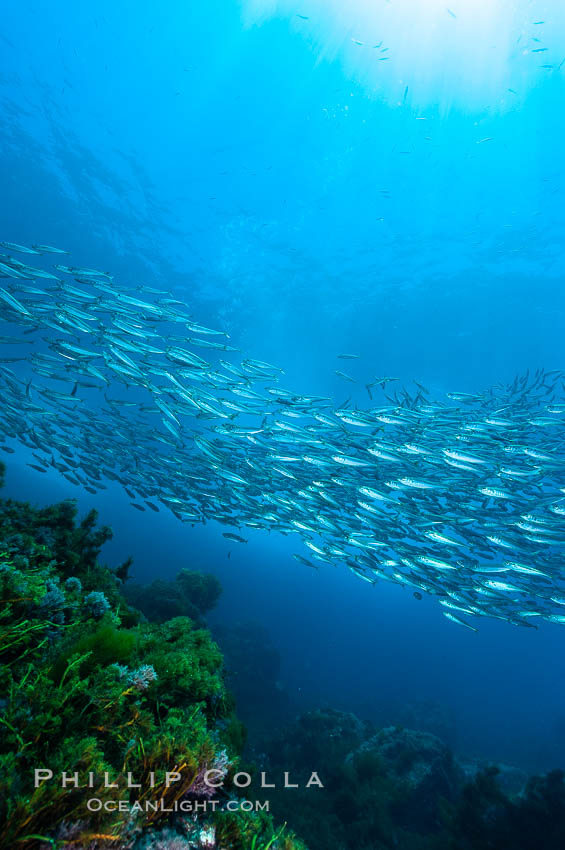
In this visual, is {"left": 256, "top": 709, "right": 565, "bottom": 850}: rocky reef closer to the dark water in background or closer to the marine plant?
the marine plant

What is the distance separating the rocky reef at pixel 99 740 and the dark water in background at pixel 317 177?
81.4 ft

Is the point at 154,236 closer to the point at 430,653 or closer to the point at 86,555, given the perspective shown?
the point at 86,555

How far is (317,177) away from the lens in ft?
69.3

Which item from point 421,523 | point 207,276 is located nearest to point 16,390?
point 421,523

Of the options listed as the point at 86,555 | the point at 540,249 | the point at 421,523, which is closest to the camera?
the point at 86,555

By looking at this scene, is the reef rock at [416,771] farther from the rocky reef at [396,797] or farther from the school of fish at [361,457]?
the school of fish at [361,457]

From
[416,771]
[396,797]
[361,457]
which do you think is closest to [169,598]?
[361,457]

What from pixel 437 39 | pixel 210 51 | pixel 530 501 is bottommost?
pixel 530 501

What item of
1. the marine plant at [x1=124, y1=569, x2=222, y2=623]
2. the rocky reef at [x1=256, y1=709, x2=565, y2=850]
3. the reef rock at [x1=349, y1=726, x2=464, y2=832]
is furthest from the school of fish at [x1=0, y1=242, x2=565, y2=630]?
the reef rock at [x1=349, y1=726, x2=464, y2=832]

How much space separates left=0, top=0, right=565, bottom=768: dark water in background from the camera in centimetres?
1802

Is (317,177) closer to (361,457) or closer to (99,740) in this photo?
(361,457)

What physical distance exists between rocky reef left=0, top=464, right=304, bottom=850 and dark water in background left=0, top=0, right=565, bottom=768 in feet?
81.4

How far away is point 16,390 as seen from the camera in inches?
533

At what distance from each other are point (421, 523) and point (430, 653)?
5423cm
